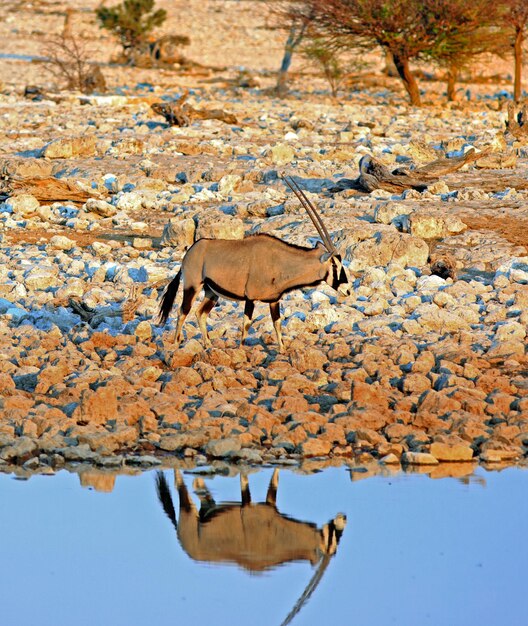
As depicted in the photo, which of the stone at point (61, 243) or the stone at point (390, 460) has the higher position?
the stone at point (390, 460)

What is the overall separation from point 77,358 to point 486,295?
3.60 metres

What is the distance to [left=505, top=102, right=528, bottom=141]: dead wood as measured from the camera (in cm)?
1773

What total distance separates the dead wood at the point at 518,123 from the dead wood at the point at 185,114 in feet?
14.7

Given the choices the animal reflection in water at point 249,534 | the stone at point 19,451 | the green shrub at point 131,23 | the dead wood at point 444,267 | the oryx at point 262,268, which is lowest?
the green shrub at point 131,23

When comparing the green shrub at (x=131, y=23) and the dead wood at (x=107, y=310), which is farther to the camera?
the green shrub at (x=131, y=23)

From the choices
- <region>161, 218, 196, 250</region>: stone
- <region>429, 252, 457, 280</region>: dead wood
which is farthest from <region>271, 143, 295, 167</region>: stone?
<region>429, 252, 457, 280</region>: dead wood

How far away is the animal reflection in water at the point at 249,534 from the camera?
211 inches

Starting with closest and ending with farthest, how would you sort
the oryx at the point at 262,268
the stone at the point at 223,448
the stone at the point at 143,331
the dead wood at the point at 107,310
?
the stone at the point at 223,448, the oryx at the point at 262,268, the stone at the point at 143,331, the dead wood at the point at 107,310

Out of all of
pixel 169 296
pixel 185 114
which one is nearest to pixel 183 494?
pixel 169 296

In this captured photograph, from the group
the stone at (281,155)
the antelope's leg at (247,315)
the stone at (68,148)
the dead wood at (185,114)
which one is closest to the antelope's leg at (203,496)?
the antelope's leg at (247,315)

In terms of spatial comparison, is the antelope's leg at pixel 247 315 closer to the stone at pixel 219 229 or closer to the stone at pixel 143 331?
the stone at pixel 143 331

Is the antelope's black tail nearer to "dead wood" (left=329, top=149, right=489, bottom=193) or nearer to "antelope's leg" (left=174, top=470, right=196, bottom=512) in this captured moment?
"antelope's leg" (left=174, top=470, right=196, bottom=512)

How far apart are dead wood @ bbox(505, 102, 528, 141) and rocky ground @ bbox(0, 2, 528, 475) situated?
0.29 m

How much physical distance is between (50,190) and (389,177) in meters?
3.86
